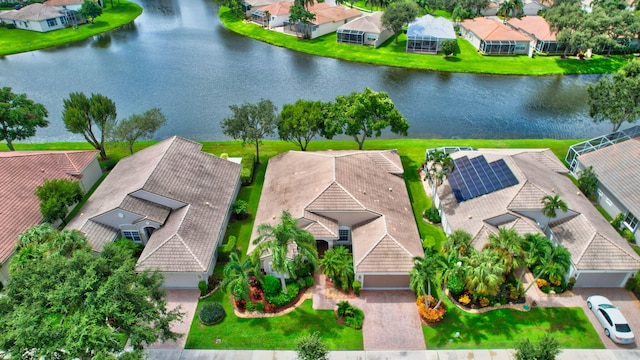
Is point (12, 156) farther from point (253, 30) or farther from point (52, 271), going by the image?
point (253, 30)

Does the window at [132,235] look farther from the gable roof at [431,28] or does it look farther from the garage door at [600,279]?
the gable roof at [431,28]

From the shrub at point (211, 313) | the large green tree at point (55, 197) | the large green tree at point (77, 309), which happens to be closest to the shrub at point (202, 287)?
the shrub at point (211, 313)

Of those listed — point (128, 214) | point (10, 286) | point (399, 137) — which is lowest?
point (399, 137)

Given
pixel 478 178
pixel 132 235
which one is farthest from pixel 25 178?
pixel 478 178

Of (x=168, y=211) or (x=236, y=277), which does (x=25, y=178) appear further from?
(x=236, y=277)

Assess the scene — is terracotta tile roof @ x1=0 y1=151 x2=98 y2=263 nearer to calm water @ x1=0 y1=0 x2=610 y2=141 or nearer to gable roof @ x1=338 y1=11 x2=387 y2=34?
calm water @ x1=0 y1=0 x2=610 y2=141

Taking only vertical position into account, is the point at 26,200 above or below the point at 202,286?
above

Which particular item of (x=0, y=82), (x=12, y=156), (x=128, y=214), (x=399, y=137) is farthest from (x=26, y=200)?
(x=0, y=82)
